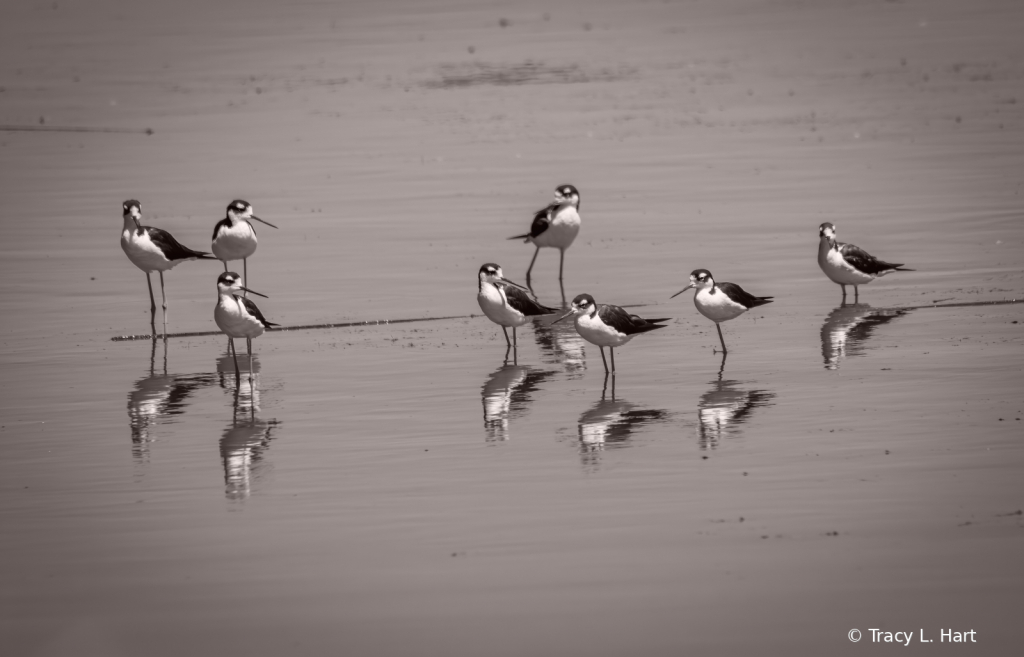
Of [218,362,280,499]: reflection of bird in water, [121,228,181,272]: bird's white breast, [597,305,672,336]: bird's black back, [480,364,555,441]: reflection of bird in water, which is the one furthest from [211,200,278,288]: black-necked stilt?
[597,305,672,336]: bird's black back

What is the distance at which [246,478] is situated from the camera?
10023 millimetres

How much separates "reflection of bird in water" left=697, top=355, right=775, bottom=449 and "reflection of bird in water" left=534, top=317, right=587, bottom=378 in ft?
4.94

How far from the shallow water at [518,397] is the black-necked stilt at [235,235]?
0.59 m

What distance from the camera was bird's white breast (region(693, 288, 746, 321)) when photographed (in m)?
13.7

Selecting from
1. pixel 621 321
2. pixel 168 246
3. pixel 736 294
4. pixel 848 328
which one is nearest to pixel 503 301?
pixel 621 321

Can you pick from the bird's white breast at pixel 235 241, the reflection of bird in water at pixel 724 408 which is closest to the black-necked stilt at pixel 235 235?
the bird's white breast at pixel 235 241

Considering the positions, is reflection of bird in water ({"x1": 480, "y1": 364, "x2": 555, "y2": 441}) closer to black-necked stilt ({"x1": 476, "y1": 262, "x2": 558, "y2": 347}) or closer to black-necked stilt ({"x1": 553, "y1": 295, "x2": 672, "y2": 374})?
black-necked stilt ({"x1": 553, "y1": 295, "x2": 672, "y2": 374})

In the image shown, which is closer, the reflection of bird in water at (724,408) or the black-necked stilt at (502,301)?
the reflection of bird in water at (724,408)

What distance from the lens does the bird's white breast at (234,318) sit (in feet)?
42.9

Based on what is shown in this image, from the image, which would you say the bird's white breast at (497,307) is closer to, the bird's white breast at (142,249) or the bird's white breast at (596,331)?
the bird's white breast at (596,331)

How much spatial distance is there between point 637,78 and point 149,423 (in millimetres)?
27000

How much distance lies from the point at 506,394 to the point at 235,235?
235 inches

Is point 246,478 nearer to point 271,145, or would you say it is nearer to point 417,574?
point 417,574

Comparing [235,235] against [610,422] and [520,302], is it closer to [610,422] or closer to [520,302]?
[520,302]
